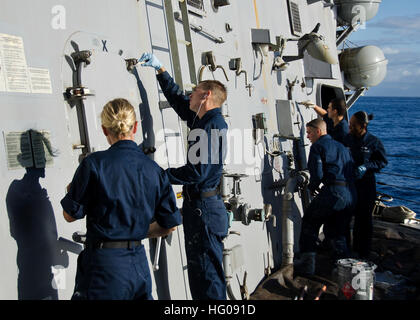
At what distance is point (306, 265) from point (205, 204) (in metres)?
2.23

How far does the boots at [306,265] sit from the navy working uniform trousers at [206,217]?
6.24ft

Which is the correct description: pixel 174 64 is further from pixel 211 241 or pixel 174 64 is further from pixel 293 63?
pixel 293 63

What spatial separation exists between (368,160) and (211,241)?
307cm

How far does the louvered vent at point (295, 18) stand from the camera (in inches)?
250

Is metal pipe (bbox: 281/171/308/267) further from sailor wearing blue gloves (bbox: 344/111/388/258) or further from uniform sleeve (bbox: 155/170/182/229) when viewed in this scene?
uniform sleeve (bbox: 155/170/182/229)

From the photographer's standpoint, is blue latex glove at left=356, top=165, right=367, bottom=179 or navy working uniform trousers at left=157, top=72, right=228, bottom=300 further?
blue latex glove at left=356, top=165, right=367, bottom=179

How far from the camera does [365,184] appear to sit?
5.68 metres

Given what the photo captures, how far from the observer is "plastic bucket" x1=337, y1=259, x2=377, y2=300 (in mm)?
4223

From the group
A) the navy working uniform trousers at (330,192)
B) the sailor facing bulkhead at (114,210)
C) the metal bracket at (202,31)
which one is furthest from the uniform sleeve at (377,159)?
the sailor facing bulkhead at (114,210)

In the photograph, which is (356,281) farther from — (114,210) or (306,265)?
(114,210)

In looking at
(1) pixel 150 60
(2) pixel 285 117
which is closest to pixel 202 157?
(1) pixel 150 60

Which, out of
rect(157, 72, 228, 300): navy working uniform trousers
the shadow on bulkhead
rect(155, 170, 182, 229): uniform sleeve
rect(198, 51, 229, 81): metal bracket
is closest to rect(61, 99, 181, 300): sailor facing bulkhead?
rect(155, 170, 182, 229): uniform sleeve

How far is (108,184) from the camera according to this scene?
7.62ft

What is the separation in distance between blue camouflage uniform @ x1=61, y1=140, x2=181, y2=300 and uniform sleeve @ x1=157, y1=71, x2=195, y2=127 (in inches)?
43.2
